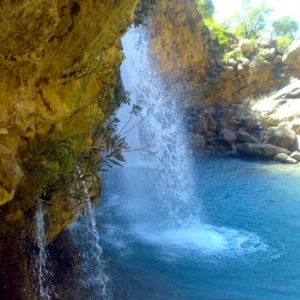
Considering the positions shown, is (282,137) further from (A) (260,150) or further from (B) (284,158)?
(B) (284,158)

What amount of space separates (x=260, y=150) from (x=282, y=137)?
1951mm

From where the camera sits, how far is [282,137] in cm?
2356

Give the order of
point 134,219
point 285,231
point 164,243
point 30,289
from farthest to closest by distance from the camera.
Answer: point 134,219, point 285,231, point 164,243, point 30,289

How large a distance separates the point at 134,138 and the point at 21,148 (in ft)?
47.7

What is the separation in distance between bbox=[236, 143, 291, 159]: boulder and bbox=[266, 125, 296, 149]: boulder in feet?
2.38

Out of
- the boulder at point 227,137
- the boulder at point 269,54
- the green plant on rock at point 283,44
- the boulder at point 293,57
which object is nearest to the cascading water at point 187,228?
the boulder at point 227,137

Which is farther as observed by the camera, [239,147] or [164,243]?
[239,147]

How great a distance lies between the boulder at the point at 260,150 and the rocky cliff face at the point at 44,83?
1780 centimetres

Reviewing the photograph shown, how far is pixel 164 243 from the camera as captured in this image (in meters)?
9.45

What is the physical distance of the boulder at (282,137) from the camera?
923 inches

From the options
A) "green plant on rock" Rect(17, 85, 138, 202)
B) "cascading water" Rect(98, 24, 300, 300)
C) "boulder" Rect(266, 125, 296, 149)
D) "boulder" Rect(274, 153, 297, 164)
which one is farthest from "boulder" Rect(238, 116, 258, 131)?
"green plant on rock" Rect(17, 85, 138, 202)

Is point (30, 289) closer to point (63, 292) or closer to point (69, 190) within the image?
point (63, 292)

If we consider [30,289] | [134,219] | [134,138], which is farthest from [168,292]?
[134,138]

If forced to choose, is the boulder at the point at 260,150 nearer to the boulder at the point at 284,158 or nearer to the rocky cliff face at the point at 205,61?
the boulder at the point at 284,158
